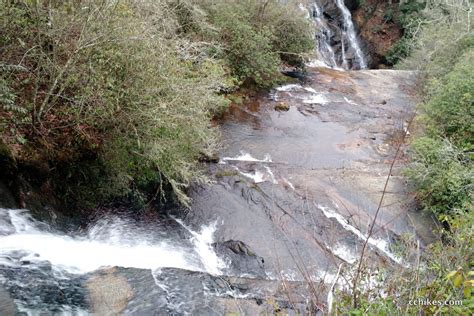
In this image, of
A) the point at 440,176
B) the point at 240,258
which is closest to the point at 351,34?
the point at 440,176

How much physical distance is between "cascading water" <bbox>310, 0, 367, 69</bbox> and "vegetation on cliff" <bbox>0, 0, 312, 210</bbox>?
63.1 ft

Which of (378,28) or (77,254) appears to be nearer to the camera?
(77,254)

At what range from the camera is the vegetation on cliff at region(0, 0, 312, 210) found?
254 inches

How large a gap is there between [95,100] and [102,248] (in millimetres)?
2602

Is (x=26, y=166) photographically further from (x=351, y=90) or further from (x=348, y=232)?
(x=351, y=90)

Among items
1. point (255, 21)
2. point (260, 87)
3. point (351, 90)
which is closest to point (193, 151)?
point (260, 87)

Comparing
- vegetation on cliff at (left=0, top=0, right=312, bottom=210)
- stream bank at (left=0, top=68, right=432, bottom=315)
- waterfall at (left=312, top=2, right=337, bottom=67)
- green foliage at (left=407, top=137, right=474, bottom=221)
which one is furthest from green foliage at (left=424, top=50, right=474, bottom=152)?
waterfall at (left=312, top=2, right=337, bottom=67)

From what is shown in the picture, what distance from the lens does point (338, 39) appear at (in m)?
27.1

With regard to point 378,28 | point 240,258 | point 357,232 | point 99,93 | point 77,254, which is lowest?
point 357,232

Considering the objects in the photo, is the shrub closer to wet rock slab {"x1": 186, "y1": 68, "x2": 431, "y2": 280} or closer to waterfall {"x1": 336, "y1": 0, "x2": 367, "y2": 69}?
wet rock slab {"x1": 186, "y1": 68, "x2": 431, "y2": 280}

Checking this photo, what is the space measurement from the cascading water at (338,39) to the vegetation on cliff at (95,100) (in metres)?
19.2

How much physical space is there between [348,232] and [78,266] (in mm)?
5664

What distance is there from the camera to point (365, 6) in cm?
2850

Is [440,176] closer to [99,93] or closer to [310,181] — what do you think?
[310,181]
